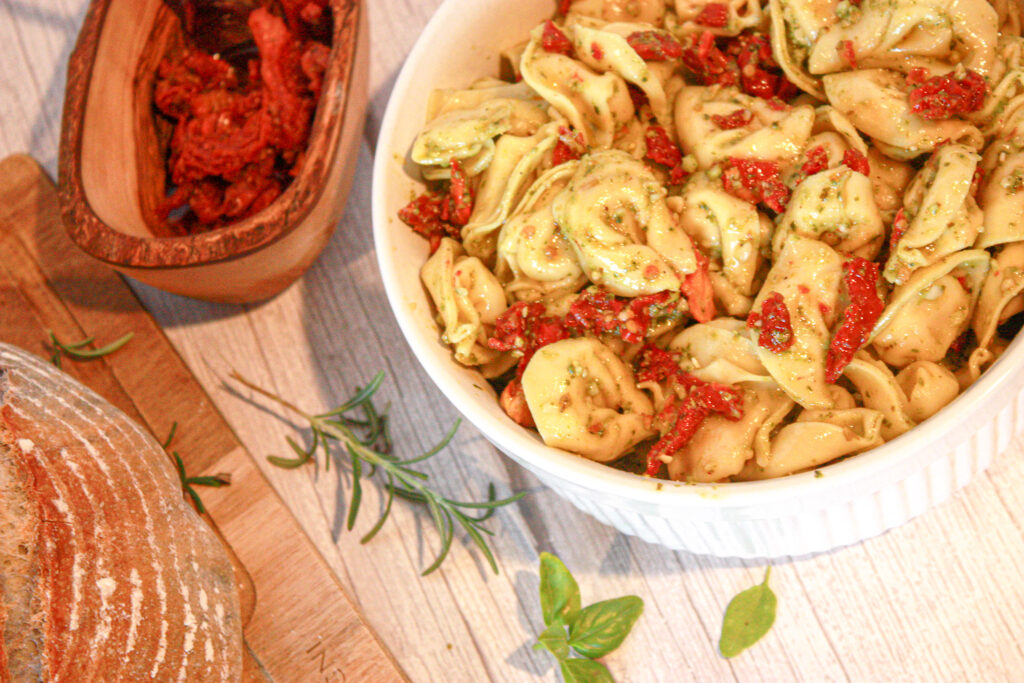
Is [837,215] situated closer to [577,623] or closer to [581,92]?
[581,92]

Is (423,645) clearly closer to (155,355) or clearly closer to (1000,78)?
(155,355)

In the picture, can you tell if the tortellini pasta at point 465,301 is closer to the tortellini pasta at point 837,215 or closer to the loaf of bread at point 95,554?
the tortellini pasta at point 837,215

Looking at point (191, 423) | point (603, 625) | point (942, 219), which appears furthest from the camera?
point (191, 423)

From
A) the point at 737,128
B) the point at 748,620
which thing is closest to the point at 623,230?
the point at 737,128

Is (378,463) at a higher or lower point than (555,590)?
higher

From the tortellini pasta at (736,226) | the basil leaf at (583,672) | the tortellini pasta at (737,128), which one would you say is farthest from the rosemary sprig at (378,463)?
the tortellini pasta at (737,128)

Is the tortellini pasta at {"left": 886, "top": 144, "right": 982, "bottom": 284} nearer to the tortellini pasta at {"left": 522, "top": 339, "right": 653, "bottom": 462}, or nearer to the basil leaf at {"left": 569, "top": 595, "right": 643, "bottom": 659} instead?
the tortellini pasta at {"left": 522, "top": 339, "right": 653, "bottom": 462}

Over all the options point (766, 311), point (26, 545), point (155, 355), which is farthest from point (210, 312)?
point (766, 311)
